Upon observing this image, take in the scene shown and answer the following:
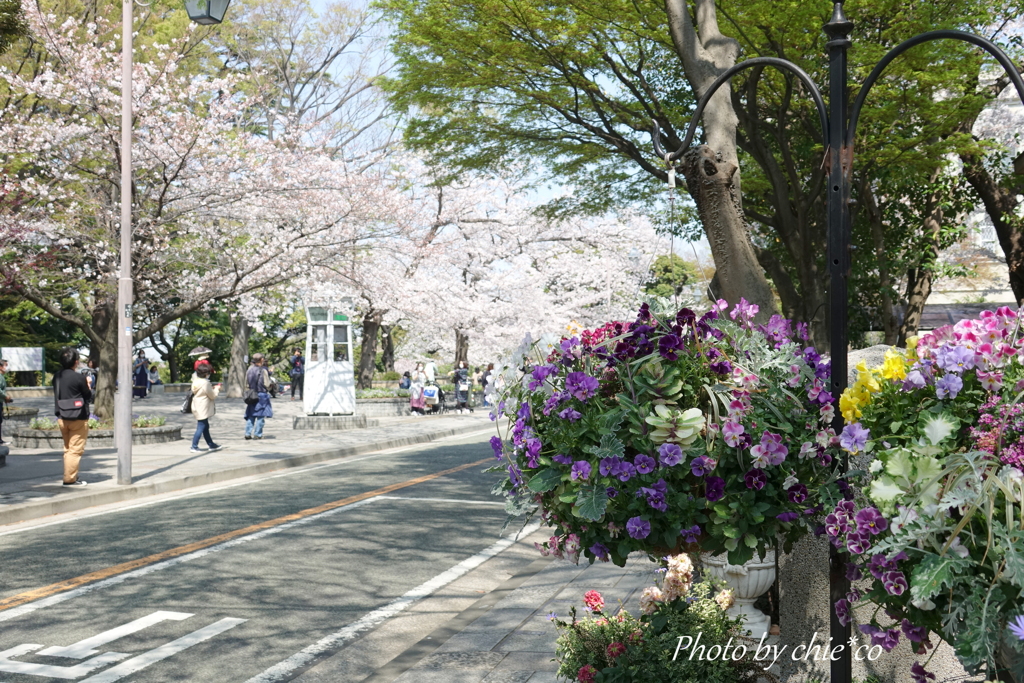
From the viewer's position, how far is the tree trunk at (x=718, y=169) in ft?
22.7

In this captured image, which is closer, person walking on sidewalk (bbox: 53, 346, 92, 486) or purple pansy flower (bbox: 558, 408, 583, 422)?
purple pansy flower (bbox: 558, 408, 583, 422)

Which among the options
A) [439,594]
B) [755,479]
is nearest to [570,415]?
[755,479]

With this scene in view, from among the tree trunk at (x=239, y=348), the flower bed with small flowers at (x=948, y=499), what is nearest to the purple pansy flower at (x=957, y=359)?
the flower bed with small flowers at (x=948, y=499)

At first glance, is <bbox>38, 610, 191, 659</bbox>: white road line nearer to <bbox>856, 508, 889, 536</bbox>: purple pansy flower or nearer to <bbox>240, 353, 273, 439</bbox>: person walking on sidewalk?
<bbox>856, 508, 889, 536</bbox>: purple pansy flower

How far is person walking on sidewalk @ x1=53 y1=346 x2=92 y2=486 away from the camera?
1220 cm

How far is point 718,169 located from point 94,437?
15381mm

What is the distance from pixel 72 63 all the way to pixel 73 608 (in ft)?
43.9

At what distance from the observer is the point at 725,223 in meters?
7.14

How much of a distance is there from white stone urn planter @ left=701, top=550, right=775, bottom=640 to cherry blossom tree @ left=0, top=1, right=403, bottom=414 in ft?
45.8

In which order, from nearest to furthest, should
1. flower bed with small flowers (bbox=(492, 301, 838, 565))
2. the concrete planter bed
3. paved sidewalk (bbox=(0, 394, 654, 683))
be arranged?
flower bed with small flowers (bbox=(492, 301, 838, 565)) < paved sidewalk (bbox=(0, 394, 654, 683)) < the concrete planter bed

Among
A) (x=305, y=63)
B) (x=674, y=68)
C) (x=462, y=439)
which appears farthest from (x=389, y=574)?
(x=305, y=63)

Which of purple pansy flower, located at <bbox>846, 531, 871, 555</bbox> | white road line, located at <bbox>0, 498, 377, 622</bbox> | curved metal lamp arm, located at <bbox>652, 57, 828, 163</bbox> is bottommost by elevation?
white road line, located at <bbox>0, 498, 377, 622</bbox>

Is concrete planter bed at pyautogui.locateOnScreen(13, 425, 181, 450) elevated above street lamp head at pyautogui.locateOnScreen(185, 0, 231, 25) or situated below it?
below

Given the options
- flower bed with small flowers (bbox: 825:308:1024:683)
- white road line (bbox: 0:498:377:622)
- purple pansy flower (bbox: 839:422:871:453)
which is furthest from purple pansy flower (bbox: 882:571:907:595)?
white road line (bbox: 0:498:377:622)
